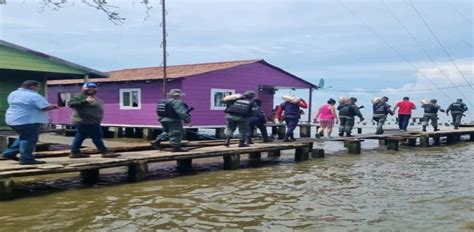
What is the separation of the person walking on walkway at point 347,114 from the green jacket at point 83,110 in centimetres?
1213

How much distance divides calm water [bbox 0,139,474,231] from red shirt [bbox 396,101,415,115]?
9.78 m

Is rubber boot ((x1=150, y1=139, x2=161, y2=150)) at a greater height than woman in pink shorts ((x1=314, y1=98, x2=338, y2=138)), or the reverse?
woman in pink shorts ((x1=314, y1=98, x2=338, y2=138))

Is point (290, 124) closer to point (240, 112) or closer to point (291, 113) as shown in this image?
point (291, 113)

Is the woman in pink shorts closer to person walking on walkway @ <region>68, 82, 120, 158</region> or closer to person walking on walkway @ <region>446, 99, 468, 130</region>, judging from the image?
person walking on walkway @ <region>446, 99, 468, 130</region>

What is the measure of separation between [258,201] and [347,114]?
12127mm

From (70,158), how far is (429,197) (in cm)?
727

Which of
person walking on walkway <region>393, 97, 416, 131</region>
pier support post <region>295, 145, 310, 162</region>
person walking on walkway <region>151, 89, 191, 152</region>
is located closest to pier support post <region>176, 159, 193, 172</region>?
person walking on walkway <region>151, 89, 191, 152</region>

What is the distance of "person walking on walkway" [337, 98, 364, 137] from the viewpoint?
1998 cm

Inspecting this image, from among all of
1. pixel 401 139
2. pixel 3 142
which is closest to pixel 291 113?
pixel 401 139

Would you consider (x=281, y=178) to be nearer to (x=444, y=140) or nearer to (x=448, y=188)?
(x=448, y=188)

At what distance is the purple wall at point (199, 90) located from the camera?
909 inches

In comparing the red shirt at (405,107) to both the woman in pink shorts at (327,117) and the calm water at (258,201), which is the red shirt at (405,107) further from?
the calm water at (258,201)

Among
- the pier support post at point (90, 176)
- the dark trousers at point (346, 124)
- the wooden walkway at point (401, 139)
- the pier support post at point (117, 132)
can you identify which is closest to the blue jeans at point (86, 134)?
the pier support post at point (90, 176)

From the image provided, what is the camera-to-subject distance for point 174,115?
1173cm
